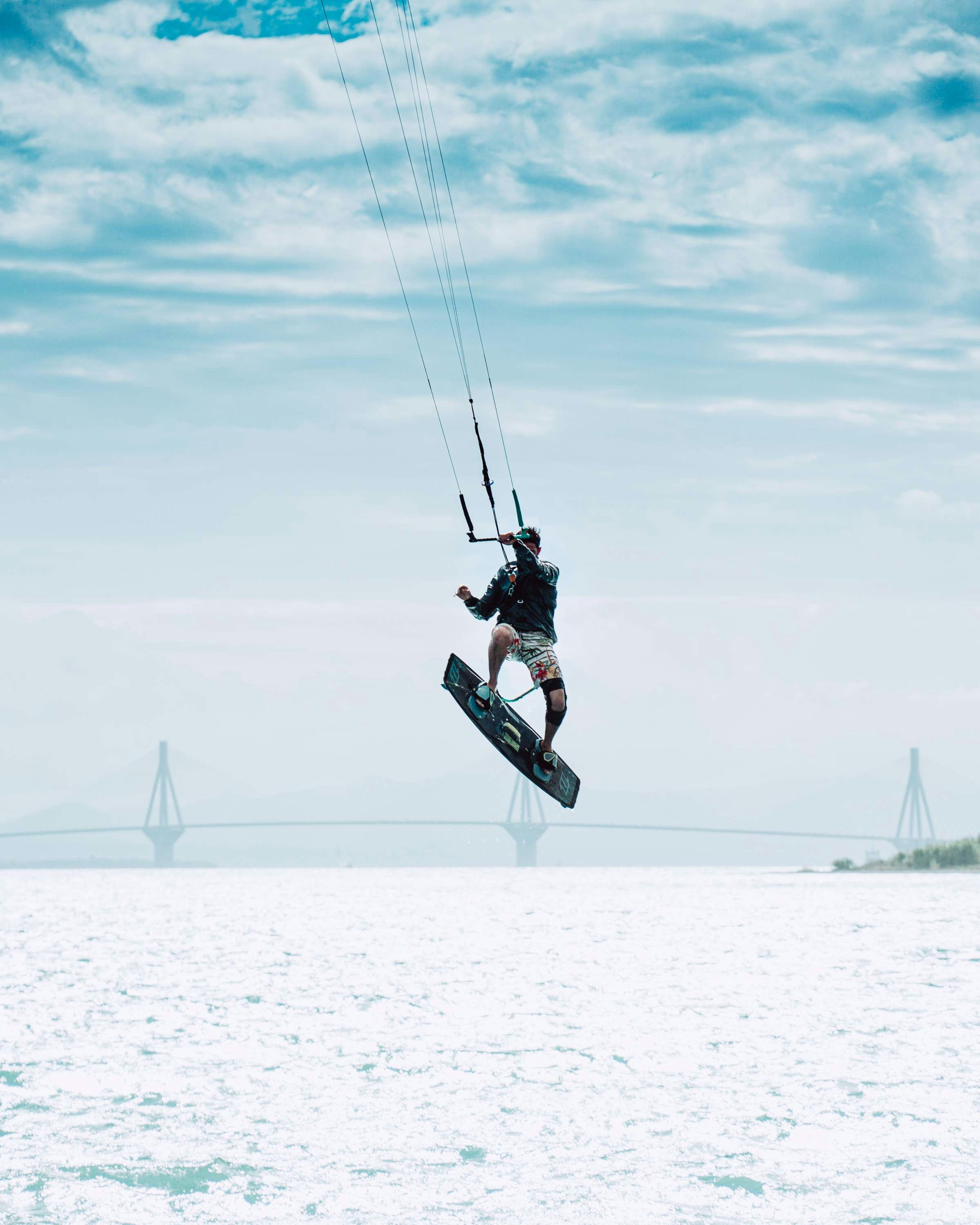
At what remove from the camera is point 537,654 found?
75.0ft

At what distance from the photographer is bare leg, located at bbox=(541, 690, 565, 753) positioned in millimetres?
23078

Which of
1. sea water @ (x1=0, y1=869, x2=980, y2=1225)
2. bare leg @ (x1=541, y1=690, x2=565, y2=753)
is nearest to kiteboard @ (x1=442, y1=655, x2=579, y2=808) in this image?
bare leg @ (x1=541, y1=690, x2=565, y2=753)

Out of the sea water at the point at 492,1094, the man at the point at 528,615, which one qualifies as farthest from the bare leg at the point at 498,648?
the sea water at the point at 492,1094

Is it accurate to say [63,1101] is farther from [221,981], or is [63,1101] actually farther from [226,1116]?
[221,981]

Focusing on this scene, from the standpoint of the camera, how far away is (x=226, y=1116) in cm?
4931

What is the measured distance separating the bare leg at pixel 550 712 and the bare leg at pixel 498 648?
93 cm

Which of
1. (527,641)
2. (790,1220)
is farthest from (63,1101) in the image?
(527,641)

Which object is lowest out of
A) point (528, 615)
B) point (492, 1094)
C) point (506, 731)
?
point (492, 1094)

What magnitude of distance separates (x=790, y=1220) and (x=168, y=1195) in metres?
16.5

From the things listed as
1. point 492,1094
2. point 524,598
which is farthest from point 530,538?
point 492,1094

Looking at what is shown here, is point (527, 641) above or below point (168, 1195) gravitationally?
above

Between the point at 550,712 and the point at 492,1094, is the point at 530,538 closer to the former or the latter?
the point at 550,712

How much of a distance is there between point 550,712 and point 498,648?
1397 millimetres

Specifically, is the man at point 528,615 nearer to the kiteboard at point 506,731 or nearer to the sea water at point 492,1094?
the kiteboard at point 506,731
